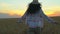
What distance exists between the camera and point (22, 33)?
1366 centimetres

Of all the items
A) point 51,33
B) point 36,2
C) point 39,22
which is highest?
point 36,2

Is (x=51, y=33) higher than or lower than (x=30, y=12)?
lower

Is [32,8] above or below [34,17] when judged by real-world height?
above

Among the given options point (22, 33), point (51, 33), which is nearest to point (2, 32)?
point (22, 33)

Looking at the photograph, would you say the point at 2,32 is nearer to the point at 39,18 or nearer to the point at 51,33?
the point at 51,33

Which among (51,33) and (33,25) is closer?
(33,25)

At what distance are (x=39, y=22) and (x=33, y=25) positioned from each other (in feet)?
0.68

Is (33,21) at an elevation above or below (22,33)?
above

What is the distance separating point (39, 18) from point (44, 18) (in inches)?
6.0

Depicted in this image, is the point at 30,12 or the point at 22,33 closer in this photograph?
the point at 30,12

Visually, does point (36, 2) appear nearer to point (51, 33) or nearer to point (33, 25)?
point (33, 25)

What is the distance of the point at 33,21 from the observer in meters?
9.85

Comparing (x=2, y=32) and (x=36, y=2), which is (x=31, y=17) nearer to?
(x=36, y=2)

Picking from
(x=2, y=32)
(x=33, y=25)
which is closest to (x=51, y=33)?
(x=2, y=32)
